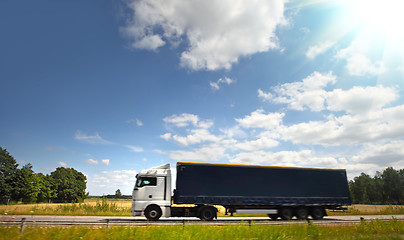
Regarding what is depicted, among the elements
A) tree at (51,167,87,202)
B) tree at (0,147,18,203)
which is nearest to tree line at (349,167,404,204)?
tree at (51,167,87,202)

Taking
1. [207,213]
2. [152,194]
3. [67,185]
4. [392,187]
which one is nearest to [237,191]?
[207,213]

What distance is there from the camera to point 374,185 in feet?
280

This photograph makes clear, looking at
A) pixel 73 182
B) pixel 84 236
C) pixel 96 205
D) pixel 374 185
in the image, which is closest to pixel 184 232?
pixel 84 236

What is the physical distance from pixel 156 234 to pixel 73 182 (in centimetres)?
8117

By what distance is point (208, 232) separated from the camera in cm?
902

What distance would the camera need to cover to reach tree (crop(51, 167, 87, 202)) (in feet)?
238

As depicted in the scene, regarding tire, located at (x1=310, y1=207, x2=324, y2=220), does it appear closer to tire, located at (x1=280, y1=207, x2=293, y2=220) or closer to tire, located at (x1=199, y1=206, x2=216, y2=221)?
tire, located at (x1=280, y1=207, x2=293, y2=220)

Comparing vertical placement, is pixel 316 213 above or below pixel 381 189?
below

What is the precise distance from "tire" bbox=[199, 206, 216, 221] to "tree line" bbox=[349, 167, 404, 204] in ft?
301

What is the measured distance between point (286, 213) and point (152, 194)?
967 cm

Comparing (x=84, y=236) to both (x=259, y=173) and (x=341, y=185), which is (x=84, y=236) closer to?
(x=259, y=173)

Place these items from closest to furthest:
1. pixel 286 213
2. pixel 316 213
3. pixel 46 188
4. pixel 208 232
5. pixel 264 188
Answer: pixel 208 232
pixel 264 188
pixel 286 213
pixel 316 213
pixel 46 188

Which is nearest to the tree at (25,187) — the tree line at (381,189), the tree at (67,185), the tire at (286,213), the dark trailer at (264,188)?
the tree at (67,185)

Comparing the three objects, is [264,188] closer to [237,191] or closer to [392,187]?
[237,191]
